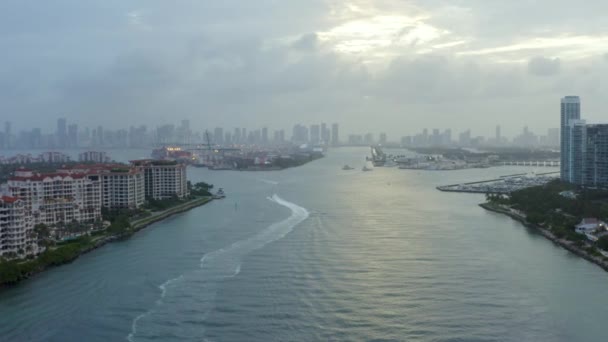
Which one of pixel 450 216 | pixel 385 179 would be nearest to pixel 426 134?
pixel 385 179

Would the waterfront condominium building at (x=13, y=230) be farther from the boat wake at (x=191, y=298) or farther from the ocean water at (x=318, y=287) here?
the boat wake at (x=191, y=298)

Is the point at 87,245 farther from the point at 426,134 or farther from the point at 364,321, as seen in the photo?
the point at 426,134

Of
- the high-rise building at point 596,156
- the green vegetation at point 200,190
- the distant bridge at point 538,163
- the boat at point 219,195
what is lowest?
the boat at point 219,195

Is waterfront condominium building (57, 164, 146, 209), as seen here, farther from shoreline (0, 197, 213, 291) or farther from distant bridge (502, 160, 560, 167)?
distant bridge (502, 160, 560, 167)

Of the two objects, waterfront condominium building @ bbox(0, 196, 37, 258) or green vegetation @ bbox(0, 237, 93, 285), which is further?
waterfront condominium building @ bbox(0, 196, 37, 258)

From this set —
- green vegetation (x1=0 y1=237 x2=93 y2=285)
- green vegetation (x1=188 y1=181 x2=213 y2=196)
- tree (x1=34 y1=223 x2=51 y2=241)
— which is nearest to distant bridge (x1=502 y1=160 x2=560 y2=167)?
green vegetation (x1=188 y1=181 x2=213 y2=196)

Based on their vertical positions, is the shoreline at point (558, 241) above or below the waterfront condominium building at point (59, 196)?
below

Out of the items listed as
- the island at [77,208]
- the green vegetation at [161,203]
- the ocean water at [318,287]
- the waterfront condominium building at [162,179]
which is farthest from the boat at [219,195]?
the ocean water at [318,287]

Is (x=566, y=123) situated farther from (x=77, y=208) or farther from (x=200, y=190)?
(x=77, y=208)

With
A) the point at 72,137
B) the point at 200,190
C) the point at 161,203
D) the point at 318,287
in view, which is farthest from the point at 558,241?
the point at 72,137
